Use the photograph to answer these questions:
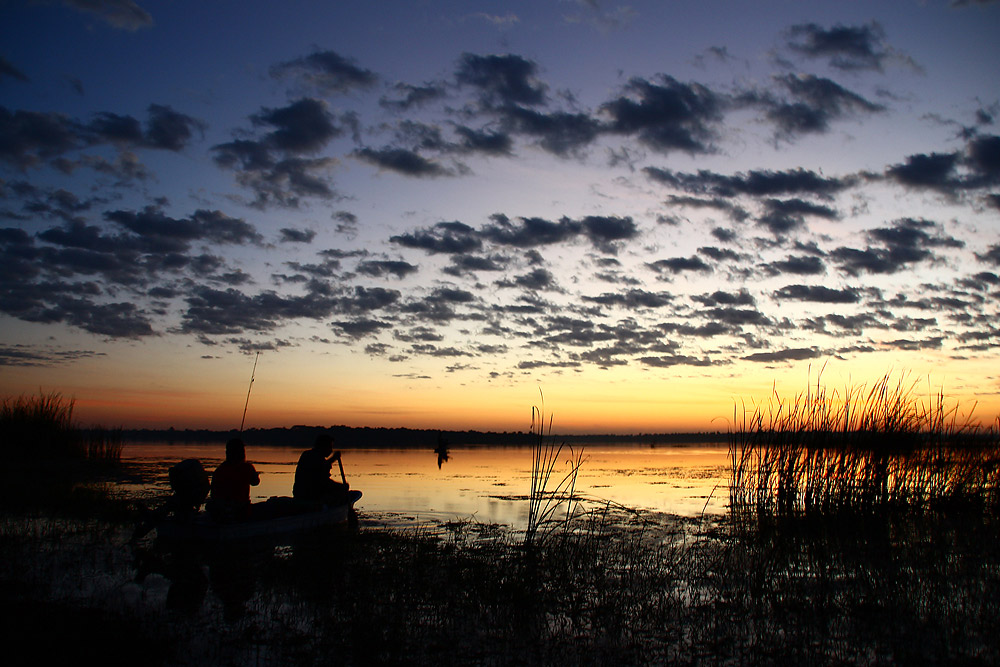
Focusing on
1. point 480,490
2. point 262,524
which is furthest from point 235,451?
point 480,490

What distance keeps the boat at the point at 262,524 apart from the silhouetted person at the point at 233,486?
242mm

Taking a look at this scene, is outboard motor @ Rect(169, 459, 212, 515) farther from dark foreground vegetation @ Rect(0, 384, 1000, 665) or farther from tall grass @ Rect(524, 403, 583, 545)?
tall grass @ Rect(524, 403, 583, 545)

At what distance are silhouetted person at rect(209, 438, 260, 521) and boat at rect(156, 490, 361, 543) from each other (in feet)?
0.79

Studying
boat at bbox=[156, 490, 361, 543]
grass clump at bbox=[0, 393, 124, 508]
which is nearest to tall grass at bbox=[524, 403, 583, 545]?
boat at bbox=[156, 490, 361, 543]

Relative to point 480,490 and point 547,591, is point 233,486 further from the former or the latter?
point 480,490

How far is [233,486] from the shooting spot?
12.8 metres

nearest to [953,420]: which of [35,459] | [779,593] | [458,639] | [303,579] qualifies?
[779,593]

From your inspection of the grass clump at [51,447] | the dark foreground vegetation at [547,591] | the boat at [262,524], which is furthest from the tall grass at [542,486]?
the grass clump at [51,447]

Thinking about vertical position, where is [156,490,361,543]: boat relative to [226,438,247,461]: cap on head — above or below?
below

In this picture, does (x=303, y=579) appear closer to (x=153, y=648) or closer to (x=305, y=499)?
(x=153, y=648)

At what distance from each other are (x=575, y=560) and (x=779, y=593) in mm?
3139

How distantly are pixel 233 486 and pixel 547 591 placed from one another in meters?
7.30

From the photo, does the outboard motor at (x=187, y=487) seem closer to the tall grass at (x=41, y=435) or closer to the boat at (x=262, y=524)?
the boat at (x=262, y=524)

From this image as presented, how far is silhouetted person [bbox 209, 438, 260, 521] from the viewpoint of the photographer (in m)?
12.5
